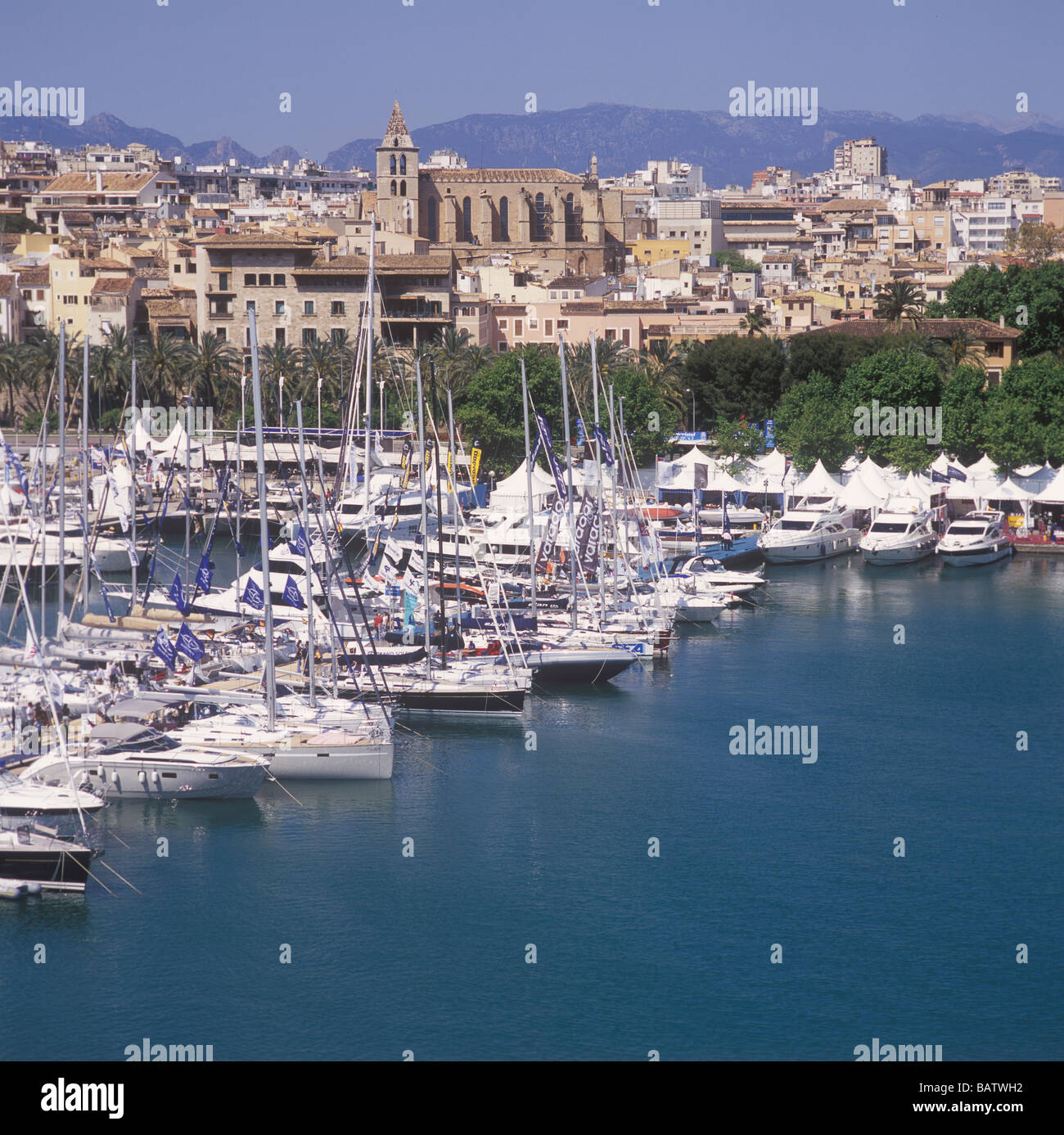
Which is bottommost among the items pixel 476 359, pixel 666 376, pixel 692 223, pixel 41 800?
pixel 41 800

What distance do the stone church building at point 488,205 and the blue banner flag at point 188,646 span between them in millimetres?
94742

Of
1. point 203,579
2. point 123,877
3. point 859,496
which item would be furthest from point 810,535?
point 123,877

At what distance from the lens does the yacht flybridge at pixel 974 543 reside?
5891 cm

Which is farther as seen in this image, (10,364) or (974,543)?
(10,364)

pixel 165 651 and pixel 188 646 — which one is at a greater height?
pixel 188 646

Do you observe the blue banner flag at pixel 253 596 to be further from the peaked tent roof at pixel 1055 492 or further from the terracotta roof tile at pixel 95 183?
the terracotta roof tile at pixel 95 183

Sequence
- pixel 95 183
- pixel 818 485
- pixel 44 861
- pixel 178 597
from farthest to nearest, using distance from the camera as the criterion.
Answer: pixel 95 183 < pixel 818 485 < pixel 178 597 < pixel 44 861

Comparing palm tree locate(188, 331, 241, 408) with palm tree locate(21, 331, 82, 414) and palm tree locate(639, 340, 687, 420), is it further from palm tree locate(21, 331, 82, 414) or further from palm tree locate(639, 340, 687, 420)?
palm tree locate(639, 340, 687, 420)

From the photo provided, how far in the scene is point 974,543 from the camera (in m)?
59.0

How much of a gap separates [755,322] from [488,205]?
50.4m

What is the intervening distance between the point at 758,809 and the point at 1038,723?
953 cm

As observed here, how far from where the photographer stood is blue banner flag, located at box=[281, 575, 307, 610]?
44219 mm

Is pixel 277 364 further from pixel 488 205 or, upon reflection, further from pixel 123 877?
pixel 488 205

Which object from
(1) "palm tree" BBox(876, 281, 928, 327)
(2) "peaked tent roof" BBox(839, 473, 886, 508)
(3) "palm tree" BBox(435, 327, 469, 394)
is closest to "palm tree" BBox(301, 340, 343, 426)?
(3) "palm tree" BBox(435, 327, 469, 394)
